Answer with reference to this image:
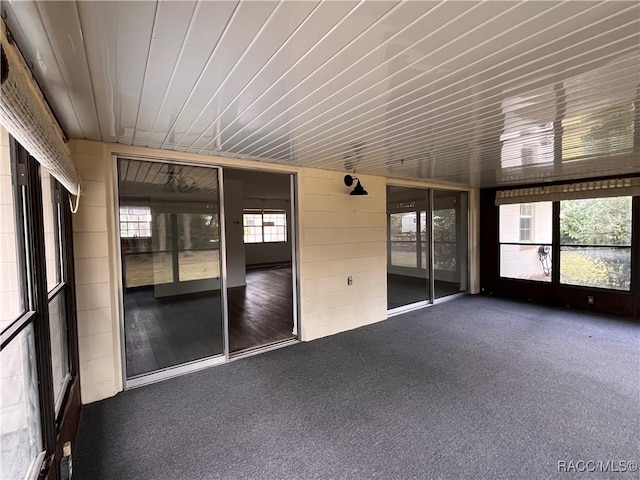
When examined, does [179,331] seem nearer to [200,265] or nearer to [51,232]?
[200,265]

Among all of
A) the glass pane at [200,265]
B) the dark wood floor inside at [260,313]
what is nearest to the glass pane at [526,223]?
the dark wood floor inside at [260,313]

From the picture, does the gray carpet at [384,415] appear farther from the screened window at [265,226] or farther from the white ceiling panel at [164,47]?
the screened window at [265,226]

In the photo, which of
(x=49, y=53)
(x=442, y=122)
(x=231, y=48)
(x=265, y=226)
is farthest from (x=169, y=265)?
(x=265, y=226)

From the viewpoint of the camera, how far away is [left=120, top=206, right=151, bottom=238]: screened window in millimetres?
2902

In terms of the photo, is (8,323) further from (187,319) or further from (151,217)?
(187,319)

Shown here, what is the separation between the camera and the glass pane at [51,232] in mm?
1971

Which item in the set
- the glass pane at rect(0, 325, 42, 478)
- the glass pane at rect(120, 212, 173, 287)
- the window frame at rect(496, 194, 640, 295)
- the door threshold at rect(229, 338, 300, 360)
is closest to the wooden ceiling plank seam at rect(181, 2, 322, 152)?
the glass pane at rect(120, 212, 173, 287)

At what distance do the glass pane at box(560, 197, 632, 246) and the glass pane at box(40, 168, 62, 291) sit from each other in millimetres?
6899

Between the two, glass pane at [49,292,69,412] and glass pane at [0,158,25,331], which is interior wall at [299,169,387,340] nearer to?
glass pane at [49,292,69,412]

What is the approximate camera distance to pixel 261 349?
368 cm

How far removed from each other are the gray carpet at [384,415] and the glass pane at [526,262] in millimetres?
2000

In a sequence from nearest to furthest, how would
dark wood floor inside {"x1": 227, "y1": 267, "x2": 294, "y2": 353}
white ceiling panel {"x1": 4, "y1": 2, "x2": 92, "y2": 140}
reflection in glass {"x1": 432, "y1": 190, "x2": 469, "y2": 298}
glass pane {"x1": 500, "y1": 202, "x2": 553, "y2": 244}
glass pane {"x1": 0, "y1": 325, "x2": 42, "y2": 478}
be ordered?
1. white ceiling panel {"x1": 4, "y1": 2, "x2": 92, "y2": 140}
2. glass pane {"x1": 0, "y1": 325, "x2": 42, "y2": 478}
3. dark wood floor inside {"x1": 227, "y1": 267, "x2": 294, "y2": 353}
4. glass pane {"x1": 500, "y1": 202, "x2": 553, "y2": 244}
5. reflection in glass {"x1": 432, "y1": 190, "x2": 469, "y2": 298}

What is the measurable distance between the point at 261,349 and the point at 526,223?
5.41 meters

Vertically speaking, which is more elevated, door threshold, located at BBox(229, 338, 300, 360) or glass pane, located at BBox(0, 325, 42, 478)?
glass pane, located at BBox(0, 325, 42, 478)
